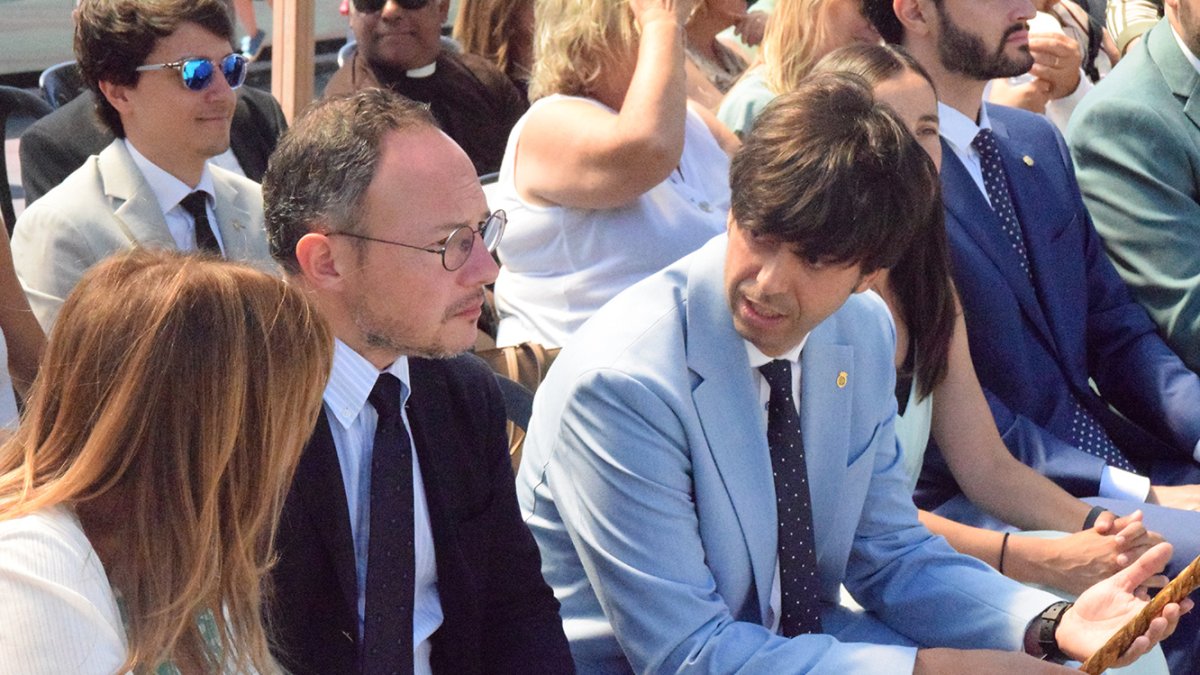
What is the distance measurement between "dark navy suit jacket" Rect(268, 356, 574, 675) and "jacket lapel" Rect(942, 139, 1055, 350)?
58.9 inches

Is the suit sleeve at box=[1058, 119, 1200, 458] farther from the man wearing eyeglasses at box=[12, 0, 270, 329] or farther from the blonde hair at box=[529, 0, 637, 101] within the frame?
the man wearing eyeglasses at box=[12, 0, 270, 329]

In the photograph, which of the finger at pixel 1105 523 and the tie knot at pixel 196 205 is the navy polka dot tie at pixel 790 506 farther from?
the tie knot at pixel 196 205

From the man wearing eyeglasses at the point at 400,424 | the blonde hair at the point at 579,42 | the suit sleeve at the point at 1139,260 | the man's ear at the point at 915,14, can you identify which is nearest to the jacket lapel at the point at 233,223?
the blonde hair at the point at 579,42

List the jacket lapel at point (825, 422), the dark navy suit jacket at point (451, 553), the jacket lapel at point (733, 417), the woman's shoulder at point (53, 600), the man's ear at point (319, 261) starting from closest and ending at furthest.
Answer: the woman's shoulder at point (53, 600)
the dark navy suit jacket at point (451, 553)
the man's ear at point (319, 261)
the jacket lapel at point (733, 417)
the jacket lapel at point (825, 422)

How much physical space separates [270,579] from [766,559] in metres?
0.85

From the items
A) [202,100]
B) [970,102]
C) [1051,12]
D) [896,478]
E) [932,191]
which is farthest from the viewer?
[1051,12]

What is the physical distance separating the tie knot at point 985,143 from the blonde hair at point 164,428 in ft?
7.69

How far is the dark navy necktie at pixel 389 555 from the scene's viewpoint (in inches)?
82.7

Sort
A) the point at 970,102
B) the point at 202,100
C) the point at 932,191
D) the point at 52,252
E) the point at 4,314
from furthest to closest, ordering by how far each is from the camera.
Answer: the point at 970,102, the point at 202,100, the point at 52,252, the point at 4,314, the point at 932,191

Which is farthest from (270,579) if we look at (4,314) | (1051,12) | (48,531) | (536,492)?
(1051,12)

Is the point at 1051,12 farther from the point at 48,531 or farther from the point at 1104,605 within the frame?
the point at 48,531

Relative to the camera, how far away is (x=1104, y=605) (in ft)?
7.95

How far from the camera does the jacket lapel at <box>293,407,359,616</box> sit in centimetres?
208

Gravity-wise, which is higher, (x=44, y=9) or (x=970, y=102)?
(x=970, y=102)
